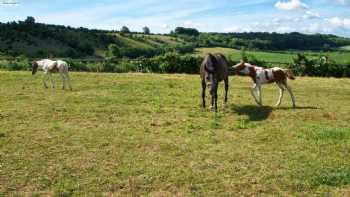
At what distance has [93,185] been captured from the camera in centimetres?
842

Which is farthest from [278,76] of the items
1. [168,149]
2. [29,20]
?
[29,20]

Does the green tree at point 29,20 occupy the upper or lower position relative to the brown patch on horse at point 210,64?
upper

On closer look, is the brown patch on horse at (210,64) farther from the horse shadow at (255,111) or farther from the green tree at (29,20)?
the green tree at (29,20)

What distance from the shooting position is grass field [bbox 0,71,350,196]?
27.6 ft

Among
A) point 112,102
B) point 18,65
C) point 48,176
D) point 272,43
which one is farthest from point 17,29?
point 48,176

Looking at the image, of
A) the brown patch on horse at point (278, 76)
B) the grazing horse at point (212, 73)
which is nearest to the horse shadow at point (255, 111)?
the grazing horse at point (212, 73)

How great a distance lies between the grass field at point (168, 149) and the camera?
27.6 feet

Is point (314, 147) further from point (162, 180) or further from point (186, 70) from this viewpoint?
point (186, 70)

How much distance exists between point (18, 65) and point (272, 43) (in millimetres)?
101321

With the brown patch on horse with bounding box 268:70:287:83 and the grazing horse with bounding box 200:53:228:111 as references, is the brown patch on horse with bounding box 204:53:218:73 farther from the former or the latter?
the brown patch on horse with bounding box 268:70:287:83

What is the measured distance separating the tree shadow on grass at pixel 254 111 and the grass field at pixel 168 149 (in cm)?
4

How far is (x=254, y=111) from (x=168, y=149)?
23.0 feet

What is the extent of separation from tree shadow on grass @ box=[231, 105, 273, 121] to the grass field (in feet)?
0.13

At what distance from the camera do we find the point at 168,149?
36.5 ft
